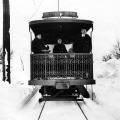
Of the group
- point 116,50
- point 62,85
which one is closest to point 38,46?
point 62,85

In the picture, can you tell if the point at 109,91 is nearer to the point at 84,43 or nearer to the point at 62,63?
the point at 84,43

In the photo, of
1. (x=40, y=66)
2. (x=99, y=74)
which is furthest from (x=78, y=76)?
(x=99, y=74)

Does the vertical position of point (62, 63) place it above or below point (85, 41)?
below

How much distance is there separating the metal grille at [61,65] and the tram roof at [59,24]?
120 cm

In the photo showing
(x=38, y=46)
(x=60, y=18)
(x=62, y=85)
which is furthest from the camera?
(x=38, y=46)

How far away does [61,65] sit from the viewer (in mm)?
15094

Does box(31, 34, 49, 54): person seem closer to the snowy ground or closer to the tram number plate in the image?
the tram number plate

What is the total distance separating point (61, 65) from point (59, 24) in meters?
1.67

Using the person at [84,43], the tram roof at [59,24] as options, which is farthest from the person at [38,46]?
the person at [84,43]

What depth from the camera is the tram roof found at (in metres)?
15.4

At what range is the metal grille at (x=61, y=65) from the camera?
1503 centimetres

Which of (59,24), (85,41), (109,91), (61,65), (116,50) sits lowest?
(109,91)

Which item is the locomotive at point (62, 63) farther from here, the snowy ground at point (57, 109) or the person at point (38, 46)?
the snowy ground at point (57, 109)

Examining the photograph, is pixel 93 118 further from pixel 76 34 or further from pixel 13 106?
pixel 76 34
